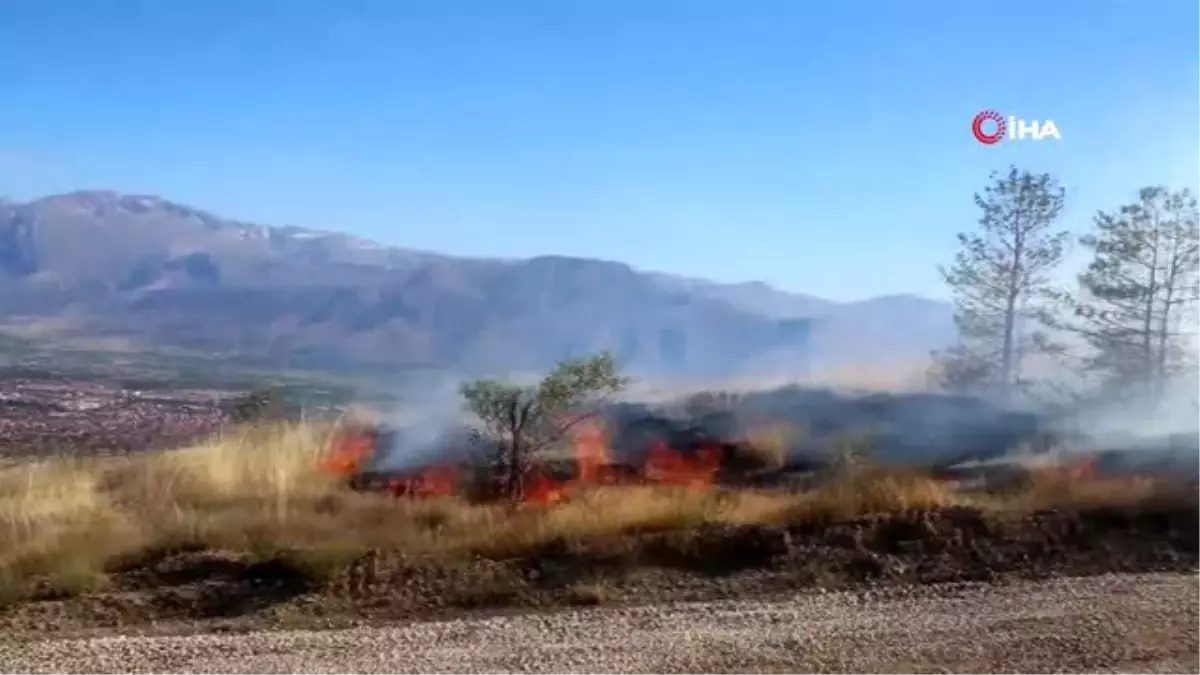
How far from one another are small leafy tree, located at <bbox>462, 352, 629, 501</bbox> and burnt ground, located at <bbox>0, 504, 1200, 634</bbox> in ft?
18.6

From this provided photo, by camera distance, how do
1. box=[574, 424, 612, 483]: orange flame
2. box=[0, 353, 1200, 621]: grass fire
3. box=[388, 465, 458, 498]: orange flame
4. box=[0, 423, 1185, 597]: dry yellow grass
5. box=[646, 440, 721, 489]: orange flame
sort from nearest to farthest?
box=[0, 353, 1200, 621]: grass fire < box=[0, 423, 1185, 597]: dry yellow grass < box=[388, 465, 458, 498]: orange flame < box=[646, 440, 721, 489]: orange flame < box=[574, 424, 612, 483]: orange flame

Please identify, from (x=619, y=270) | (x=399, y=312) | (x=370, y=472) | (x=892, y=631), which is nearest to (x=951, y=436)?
(x=370, y=472)

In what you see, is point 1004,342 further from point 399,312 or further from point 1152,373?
point 399,312

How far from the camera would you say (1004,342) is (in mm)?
23812

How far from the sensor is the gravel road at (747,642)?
719cm

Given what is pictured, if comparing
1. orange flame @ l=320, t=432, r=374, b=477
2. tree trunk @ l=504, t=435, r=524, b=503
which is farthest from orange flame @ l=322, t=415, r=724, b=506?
tree trunk @ l=504, t=435, r=524, b=503

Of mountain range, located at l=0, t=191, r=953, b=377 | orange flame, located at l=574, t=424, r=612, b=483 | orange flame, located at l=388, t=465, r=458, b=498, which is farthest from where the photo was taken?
mountain range, located at l=0, t=191, r=953, b=377

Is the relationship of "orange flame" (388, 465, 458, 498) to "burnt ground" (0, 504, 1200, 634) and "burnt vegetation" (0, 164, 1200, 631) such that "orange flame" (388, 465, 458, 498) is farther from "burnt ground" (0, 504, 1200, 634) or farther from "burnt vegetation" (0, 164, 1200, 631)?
"burnt ground" (0, 504, 1200, 634)

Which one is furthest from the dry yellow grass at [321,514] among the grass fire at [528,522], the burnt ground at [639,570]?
the burnt ground at [639,570]

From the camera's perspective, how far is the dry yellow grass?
10492mm

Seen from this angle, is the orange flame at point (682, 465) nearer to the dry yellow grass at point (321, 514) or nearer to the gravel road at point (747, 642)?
the dry yellow grass at point (321, 514)

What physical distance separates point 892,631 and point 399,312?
3635cm

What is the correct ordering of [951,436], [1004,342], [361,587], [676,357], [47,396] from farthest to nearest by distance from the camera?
[676,357]
[47,396]
[1004,342]
[951,436]
[361,587]

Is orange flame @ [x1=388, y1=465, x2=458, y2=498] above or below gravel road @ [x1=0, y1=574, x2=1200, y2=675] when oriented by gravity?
below
